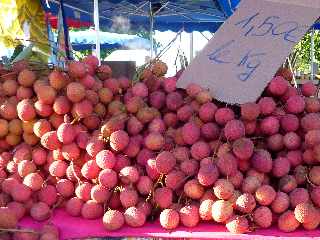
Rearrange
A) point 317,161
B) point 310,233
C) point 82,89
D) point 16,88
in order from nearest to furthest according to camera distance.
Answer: point 310,233, point 317,161, point 82,89, point 16,88

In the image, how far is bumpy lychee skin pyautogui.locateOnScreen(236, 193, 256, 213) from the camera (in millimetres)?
1442

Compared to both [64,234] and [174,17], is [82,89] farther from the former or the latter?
[174,17]

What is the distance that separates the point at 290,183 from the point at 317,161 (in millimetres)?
117

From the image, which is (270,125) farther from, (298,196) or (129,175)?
(129,175)

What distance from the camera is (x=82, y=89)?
1751mm

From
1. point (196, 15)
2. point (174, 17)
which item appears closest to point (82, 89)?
point (196, 15)

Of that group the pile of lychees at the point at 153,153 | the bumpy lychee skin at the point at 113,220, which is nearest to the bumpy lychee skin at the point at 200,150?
the pile of lychees at the point at 153,153

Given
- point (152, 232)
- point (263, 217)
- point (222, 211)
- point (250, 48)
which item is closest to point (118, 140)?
A: point (152, 232)

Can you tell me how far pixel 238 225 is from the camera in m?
1.40

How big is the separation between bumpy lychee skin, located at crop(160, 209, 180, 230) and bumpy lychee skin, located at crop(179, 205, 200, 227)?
17mm

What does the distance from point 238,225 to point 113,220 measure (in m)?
0.40

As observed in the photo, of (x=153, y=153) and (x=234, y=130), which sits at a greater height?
(x=234, y=130)

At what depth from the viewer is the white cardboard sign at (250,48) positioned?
5.85 ft

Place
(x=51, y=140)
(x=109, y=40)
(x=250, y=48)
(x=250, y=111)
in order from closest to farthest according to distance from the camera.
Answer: (x=250, y=111) < (x=51, y=140) < (x=250, y=48) < (x=109, y=40)
